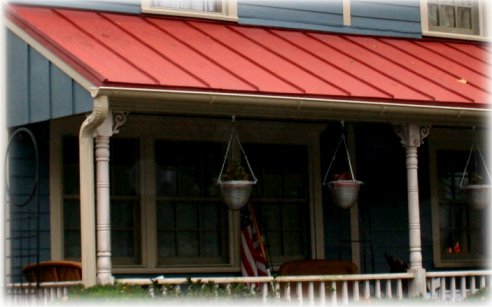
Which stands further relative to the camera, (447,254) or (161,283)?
(447,254)

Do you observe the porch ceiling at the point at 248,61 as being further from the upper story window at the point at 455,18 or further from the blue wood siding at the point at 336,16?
the upper story window at the point at 455,18

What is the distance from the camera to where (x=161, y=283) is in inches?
437

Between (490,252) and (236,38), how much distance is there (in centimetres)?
452

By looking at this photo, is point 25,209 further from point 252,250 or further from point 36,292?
point 252,250

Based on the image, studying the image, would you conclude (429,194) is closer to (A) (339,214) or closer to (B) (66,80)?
(A) (339,214)

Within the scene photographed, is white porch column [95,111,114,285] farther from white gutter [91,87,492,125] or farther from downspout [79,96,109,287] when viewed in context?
white gutter [91,87,492,125]

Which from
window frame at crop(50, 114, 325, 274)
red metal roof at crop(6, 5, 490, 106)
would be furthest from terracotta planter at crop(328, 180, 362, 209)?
red metal roof at crop(6, 5, 490, 106)

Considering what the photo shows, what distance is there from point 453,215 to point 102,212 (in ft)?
19.4

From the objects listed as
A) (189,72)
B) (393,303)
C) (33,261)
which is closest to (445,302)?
(393,303)

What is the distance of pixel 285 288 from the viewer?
39.2ft

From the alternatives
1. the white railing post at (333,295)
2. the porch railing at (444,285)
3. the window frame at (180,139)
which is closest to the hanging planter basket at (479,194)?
the porch railing at (444,285)

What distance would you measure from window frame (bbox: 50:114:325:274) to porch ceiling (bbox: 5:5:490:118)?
931 millimetres

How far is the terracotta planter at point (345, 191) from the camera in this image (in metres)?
13.3

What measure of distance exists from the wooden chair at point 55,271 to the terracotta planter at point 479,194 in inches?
192
